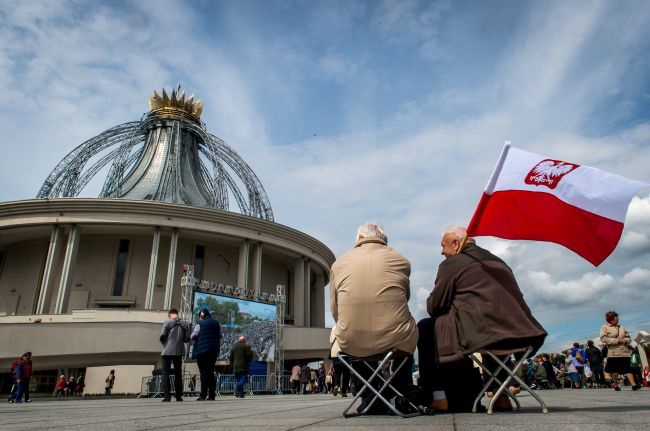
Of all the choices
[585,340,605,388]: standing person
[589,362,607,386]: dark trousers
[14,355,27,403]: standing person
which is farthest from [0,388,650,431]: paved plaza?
[589,362,607,386]: dark trousers

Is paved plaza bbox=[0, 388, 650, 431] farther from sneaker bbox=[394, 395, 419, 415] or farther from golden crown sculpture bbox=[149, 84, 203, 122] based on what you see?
golden crown sculpture bbox=[149, 84, 203, 122]

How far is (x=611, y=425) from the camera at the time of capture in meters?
2.31

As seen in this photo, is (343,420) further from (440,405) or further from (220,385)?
(220,385)

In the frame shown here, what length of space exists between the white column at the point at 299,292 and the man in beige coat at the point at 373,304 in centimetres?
2903

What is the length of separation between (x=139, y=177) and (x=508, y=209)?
1390 inches

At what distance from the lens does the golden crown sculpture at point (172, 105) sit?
124ft

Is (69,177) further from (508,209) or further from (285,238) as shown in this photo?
(508,209)

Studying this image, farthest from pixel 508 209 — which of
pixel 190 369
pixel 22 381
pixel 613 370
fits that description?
pixel 190 369

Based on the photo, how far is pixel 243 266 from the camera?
29391 mm

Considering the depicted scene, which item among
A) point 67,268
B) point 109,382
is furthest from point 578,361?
point 67,268

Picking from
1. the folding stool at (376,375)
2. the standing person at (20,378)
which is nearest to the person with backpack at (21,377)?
the standing person at (20,378)

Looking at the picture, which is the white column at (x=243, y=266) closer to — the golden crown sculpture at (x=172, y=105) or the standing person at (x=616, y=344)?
the golden crown sculpture at (x=172, y=105)

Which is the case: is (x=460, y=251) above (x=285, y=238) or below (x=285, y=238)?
below

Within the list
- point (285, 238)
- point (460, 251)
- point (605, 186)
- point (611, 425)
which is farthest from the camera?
point (285, 238)
